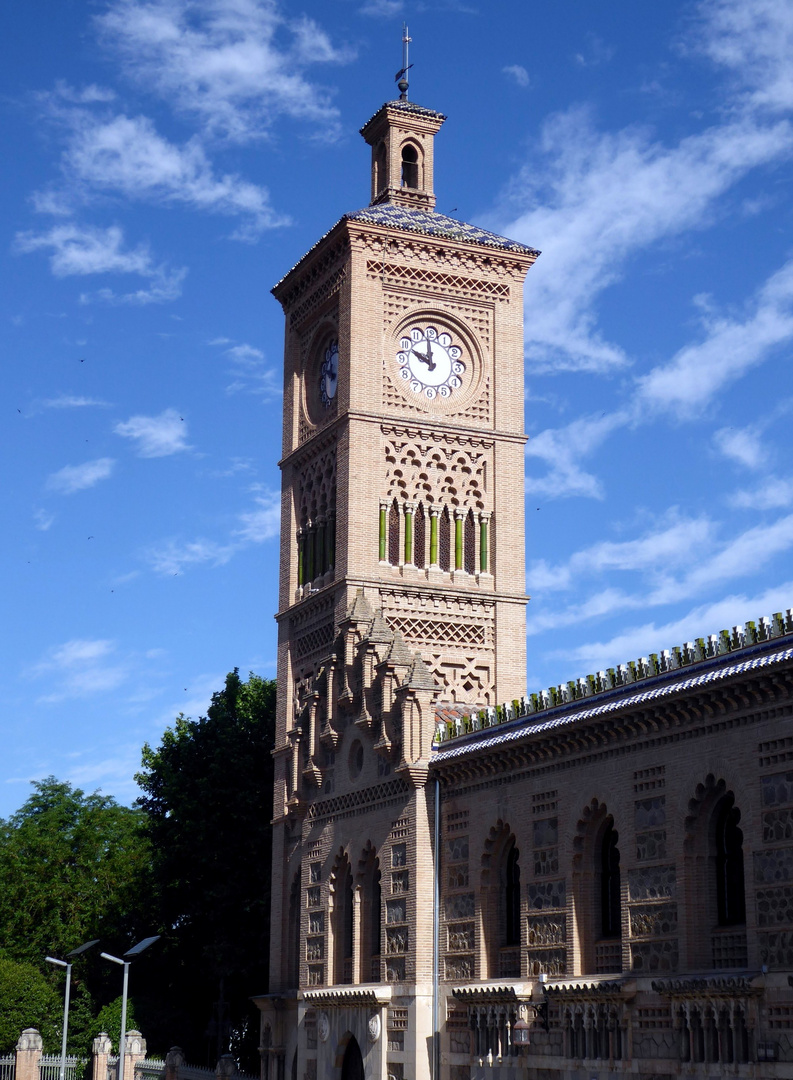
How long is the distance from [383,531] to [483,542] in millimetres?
2943

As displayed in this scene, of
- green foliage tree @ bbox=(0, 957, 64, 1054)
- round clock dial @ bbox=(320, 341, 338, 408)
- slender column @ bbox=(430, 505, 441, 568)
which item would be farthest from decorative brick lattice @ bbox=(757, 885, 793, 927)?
green foliage tree @ bbox=(0, 957, 64, 1054)

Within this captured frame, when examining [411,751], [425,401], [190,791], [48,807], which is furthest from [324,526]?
[48,807]

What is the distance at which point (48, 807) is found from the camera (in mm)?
73500

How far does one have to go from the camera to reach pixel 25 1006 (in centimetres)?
5388

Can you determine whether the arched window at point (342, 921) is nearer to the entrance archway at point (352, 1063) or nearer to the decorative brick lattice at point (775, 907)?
the entrance archway at point (352, 1063)

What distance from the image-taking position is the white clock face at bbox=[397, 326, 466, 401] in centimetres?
4231

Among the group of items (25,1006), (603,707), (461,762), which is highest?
(603,707)

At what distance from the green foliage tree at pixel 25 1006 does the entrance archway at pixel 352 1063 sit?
2070 cm

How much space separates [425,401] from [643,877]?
17865mm

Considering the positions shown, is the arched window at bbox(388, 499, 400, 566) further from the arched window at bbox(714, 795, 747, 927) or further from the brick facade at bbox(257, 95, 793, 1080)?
the arched window at bbox(714, 795, 747, 927)

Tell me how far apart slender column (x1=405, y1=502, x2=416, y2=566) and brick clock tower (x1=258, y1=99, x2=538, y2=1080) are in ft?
0.19

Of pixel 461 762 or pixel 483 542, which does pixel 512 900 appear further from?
pixel 483 542

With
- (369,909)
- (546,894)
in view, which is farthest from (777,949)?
(369,909)

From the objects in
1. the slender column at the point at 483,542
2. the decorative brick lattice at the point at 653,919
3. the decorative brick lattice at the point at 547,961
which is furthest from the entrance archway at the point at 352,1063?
the slender column at the point at 483,542
